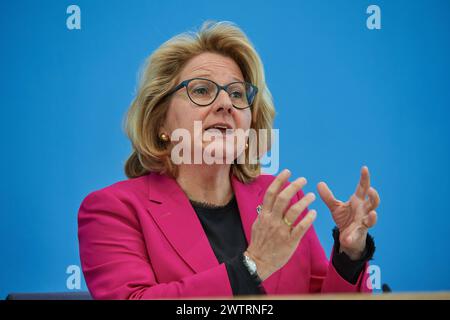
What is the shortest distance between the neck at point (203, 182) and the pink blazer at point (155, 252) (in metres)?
0.06

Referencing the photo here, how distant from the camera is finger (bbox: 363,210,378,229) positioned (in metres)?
1.32

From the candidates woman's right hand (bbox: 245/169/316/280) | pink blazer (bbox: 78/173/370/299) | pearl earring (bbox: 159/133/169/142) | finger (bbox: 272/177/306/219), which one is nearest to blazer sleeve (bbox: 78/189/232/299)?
pink blazer (bbox: 78/173/370/299)

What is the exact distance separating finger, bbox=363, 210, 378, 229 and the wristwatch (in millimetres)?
337

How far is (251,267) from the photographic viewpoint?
126 cm

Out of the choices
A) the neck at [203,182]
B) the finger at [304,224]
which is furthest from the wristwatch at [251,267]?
the neck at [203,182]

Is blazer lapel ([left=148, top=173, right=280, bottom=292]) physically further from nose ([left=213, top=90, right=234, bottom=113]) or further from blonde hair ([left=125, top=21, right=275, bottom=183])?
nose ([left=213, top=90, right=234, bottom=113])

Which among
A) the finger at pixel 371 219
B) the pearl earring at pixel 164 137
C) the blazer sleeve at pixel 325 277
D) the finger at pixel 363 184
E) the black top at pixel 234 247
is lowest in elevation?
the blazer sleeve at pixel 325 277

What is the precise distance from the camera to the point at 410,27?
2004 millimetres

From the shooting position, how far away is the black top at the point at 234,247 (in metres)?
1.26

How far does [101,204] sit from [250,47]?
750 millimetres

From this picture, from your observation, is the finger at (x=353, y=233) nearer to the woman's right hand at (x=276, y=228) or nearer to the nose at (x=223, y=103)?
the woman's right hand at (x=276, y=228)

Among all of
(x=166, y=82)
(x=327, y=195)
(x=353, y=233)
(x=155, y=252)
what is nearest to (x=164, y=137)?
(x=166, y=82)

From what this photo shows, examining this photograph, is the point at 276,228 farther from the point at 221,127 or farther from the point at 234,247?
the point at 221,127
